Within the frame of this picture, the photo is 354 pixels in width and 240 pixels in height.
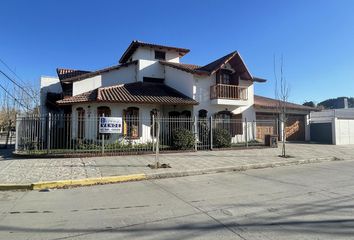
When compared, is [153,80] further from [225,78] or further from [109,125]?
[109,125]

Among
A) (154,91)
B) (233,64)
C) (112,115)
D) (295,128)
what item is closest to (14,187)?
(112,115)

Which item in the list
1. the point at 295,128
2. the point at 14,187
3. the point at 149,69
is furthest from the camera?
the point at 295,128

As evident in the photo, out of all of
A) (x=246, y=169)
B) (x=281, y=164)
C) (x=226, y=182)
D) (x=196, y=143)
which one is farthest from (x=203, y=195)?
(x=196, y=143)

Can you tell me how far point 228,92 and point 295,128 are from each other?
942 cm

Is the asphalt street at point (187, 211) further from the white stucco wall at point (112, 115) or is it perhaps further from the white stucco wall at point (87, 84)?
the white stucco wall at point (87, 84)

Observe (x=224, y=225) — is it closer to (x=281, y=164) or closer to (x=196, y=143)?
(x=281, y=164)

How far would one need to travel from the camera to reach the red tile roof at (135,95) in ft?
60.3

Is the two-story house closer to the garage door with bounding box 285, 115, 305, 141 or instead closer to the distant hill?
the garage door with bounding box 285, 115, 305, 141

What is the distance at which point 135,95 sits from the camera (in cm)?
1953

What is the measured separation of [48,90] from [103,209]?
22.9 metres

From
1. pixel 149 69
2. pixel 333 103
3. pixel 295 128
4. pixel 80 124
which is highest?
pixel 333 103

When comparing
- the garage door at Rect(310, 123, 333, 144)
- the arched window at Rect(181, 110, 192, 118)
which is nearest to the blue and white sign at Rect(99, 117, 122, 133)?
the arched window at Rect(181, 110, 192, 118)

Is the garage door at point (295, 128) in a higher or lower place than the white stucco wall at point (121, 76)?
lower

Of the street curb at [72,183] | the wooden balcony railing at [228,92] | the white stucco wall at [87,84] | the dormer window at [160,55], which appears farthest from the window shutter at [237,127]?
the street curb at [72,183]
